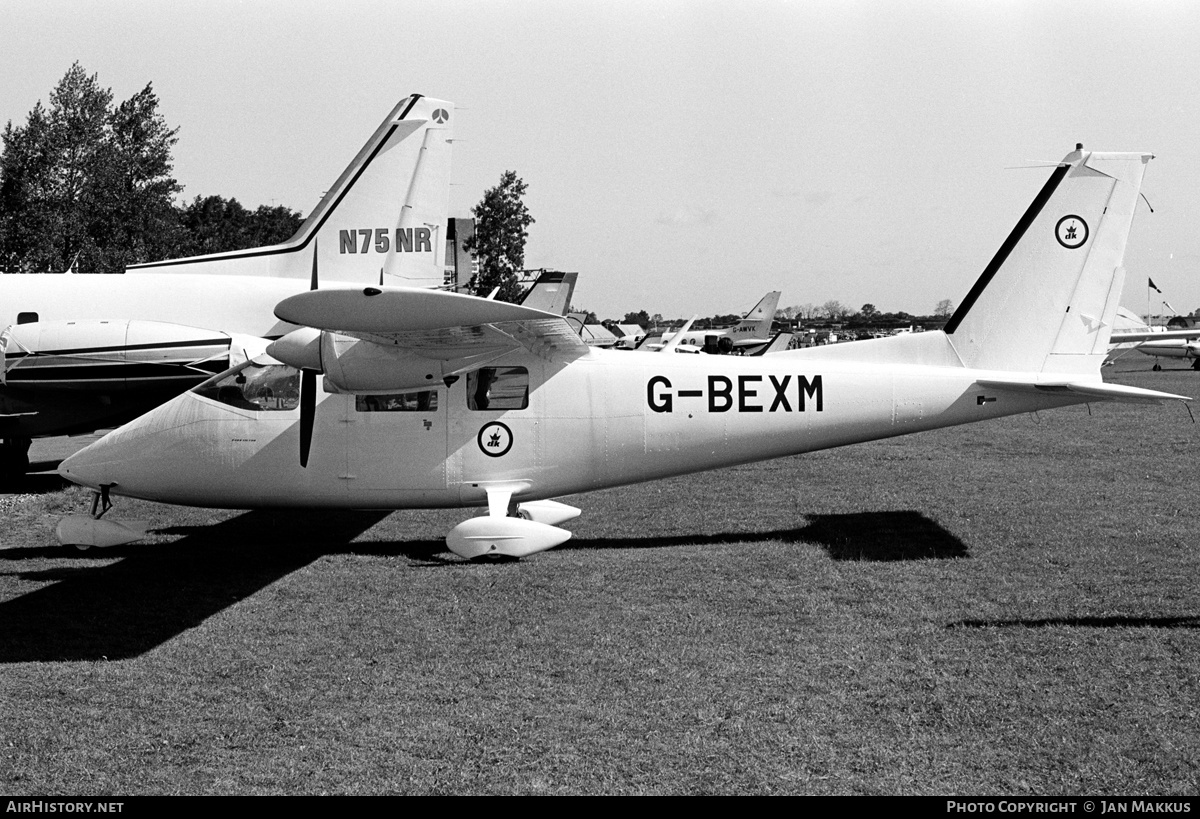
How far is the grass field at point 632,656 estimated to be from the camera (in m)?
5.35

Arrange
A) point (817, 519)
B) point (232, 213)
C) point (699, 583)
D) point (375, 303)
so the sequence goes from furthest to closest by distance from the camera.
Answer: point (232, 213) < point (817, 519) < point (699, 583) < point (375, 303)

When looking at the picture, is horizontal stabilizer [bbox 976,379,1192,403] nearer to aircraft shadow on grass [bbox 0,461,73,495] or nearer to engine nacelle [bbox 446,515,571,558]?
engine nacelle [bbox 446,515,571,558]

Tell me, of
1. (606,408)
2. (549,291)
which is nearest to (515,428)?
(606,408)

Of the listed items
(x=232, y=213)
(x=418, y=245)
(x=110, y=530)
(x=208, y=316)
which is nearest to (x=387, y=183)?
(x=418, y=245)

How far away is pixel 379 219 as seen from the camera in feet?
58.1

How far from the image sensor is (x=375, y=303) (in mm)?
8078

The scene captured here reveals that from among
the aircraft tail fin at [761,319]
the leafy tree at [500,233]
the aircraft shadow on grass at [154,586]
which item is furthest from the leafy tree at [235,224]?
the aircraft shadow on grass at [154,586]

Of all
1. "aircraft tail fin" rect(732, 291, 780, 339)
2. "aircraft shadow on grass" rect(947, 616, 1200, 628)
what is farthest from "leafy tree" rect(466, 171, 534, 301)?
"aircraft shadow on grass" rect(947, 616, 1200, 628)

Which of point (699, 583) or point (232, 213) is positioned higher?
point (232, 213)

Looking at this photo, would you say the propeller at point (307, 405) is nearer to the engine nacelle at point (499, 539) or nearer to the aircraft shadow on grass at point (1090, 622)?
the engine nacelle at point (499, 539)

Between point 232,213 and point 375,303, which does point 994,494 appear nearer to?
point 375,303

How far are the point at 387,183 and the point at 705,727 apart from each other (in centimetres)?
1374

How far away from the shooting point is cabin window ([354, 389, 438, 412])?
10.6 meters

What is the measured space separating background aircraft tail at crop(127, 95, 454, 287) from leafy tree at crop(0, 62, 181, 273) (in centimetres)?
2224
